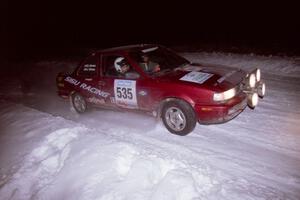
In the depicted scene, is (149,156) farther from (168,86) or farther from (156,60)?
(156,60)

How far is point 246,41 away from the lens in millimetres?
16781

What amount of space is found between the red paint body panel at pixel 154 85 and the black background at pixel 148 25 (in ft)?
28.3

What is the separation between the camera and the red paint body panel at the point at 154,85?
5238 mm

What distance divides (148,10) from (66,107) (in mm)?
24960

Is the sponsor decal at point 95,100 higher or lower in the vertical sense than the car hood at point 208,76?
lower

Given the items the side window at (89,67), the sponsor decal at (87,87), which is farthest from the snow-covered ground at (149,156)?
the side window at (89,67)

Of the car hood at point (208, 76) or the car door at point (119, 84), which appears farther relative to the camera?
the car door at point (119, 84)

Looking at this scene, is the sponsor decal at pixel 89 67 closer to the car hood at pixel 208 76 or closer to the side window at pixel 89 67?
the side window at pixel 89 67

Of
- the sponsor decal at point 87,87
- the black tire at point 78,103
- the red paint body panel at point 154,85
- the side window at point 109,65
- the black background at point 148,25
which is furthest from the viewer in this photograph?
the black background at point 148,25

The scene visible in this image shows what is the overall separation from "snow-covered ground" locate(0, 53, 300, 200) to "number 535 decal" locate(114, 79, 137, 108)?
1.76 feet

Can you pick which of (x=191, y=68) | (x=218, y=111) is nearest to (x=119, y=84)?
(x=191, y=68)

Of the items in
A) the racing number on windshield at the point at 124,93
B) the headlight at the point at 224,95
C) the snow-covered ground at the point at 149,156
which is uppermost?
the headlight at the point at 224,95

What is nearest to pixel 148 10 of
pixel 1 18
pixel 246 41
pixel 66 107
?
pixel 246 41

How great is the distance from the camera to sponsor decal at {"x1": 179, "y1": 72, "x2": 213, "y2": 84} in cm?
541
